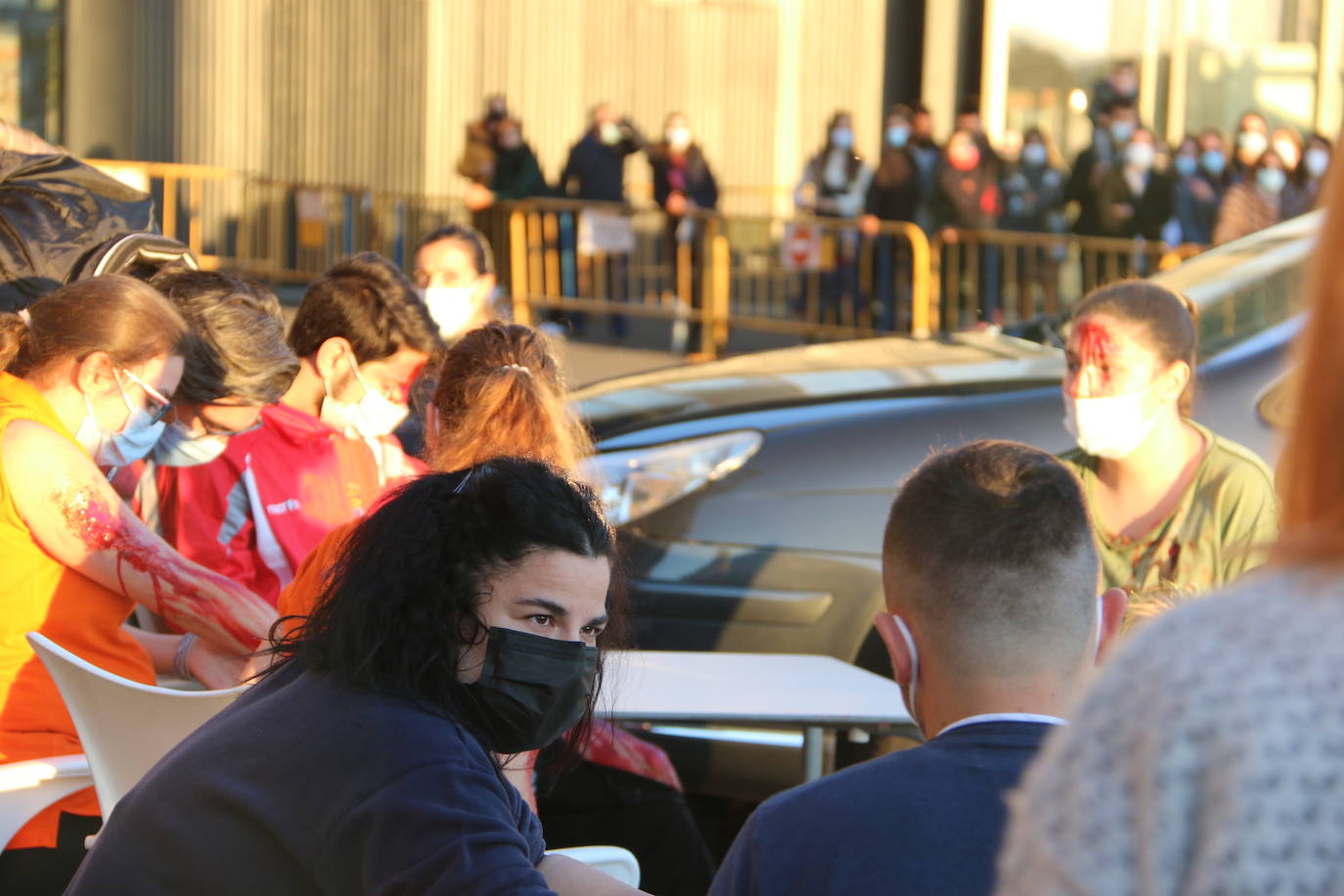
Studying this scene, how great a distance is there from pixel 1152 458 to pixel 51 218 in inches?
110

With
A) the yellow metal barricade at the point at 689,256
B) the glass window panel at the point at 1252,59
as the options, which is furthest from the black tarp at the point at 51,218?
the glass window panel at the point at 1252,59

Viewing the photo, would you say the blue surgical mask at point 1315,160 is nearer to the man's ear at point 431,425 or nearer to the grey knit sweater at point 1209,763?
the man's ear at point 431,425

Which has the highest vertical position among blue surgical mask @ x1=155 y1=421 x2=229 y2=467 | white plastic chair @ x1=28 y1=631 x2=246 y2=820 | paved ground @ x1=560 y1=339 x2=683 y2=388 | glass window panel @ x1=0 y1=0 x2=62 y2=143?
glass window panel @ x1=0 y1=0 x2=62 y2=143

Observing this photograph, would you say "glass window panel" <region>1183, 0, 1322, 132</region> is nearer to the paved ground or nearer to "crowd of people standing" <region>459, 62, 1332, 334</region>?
"crowd of people standing" <region>459, 62, 1332, 334</region>

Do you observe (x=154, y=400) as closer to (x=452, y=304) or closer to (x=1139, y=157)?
(x=452, y=304)

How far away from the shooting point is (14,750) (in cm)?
296

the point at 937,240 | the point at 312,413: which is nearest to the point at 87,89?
the point at 937,240

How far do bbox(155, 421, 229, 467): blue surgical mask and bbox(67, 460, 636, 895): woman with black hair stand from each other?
1.67 m

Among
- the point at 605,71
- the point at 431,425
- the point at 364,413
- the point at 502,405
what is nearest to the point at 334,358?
the point at 364,413

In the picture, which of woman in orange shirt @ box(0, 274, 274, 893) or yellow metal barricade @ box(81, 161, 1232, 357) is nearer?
woman in orange shirt @ box(0, 274, 274, 893)

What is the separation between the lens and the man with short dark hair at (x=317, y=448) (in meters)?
3.79

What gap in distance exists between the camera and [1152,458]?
384 centimetres

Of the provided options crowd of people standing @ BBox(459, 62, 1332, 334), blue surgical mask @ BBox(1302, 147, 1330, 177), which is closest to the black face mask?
crowd of people standing @ BBox(459, 62, 1332, 334)

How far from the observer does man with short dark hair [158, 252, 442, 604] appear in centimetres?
379
